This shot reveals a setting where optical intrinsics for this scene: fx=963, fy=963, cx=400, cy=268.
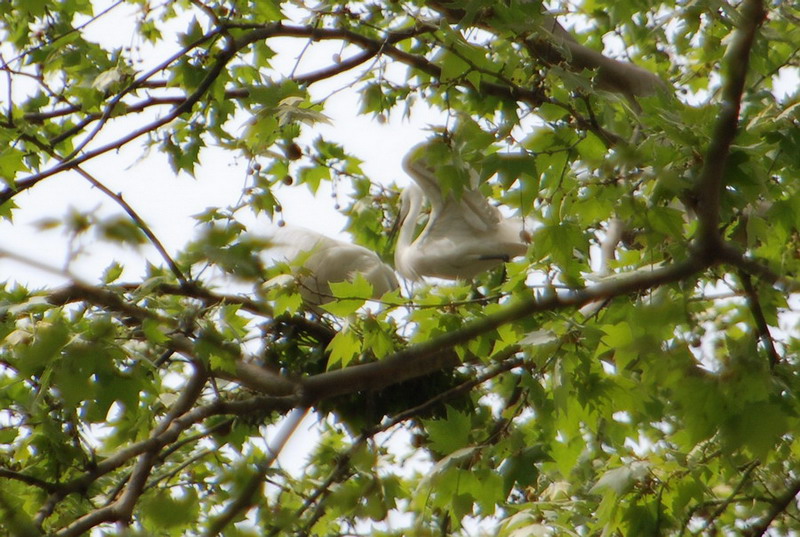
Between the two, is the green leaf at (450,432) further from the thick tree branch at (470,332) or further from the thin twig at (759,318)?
the thin twig at (759,318)

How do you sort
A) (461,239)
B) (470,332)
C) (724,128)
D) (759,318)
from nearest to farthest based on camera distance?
(470,332)
(724,128)
(759,318)
(461,239)

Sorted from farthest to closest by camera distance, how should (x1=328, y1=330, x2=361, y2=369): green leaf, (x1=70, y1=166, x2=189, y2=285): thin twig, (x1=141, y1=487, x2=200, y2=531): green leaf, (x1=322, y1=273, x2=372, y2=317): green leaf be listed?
(x1=328, y1=330, x2=361, y2=369): green leaf, (x1=322, y1=273, x2=372, y2=317): green leaf, (x1=70, y1=166, x2=189, y2=285): thin twig, (x1=141, y1=487, x2=200, y2=531): green leaf

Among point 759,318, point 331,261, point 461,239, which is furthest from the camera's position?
point 331,261

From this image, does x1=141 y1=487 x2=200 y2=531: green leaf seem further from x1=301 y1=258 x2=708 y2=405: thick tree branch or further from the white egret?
the white egret

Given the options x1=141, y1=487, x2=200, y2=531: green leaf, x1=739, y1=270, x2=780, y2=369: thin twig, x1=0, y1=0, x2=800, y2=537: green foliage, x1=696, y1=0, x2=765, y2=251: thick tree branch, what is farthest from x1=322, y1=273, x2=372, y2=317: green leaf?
x1=141, y1=487, x2=200, y2=531: green leaf

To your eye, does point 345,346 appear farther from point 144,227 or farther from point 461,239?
point 144,227

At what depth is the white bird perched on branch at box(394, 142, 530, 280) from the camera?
3.40m

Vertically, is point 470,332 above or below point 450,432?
below

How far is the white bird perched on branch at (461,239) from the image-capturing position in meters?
3.40

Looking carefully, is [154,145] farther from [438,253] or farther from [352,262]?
[438,253]

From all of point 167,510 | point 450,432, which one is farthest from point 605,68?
point 167,510

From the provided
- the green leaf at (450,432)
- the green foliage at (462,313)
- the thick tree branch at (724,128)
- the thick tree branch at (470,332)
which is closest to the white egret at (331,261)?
the green foliage at (462,313)

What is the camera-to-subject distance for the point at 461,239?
3422 mm

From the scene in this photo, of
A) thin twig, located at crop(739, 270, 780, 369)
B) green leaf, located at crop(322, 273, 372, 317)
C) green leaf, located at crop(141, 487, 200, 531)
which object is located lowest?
green leaf, located at crop(141, 487, 200, 531)
